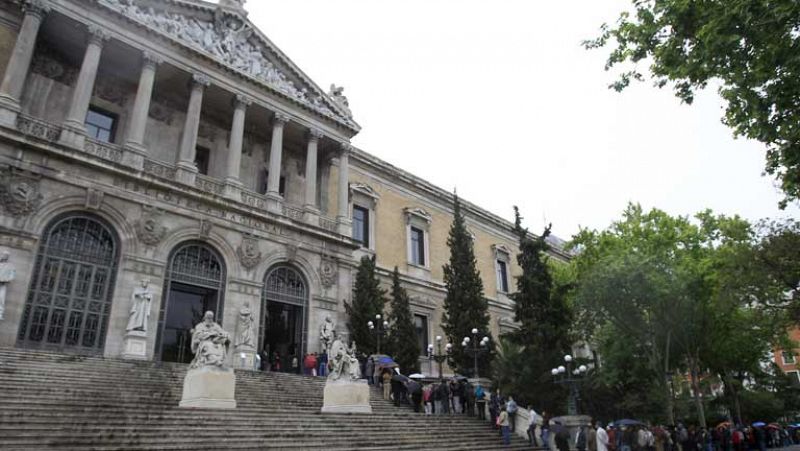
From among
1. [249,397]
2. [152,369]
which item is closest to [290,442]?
[249,397]

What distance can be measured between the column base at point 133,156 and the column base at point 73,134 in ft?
3.88

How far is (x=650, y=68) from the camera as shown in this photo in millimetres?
10352

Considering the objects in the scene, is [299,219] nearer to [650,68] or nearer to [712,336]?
[650,68]

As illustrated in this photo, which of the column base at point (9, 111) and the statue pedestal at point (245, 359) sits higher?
the column base at point (9, 111)

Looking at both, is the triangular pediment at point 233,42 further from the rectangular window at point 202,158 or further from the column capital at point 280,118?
the rectangular window at point 202,158

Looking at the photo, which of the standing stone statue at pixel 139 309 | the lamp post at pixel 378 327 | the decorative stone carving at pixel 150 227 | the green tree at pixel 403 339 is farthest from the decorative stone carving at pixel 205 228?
the green tree at pixel 403 339

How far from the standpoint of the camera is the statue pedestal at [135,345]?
14.7 meters

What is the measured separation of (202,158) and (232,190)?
337 centimetres

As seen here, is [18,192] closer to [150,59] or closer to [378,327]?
[150,59]

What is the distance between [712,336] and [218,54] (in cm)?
2343

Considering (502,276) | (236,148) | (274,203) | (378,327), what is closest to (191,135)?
(236,148)

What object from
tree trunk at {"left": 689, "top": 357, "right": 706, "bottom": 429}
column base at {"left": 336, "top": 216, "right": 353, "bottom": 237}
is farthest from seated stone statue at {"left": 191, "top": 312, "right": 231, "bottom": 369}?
tree trunk at {"left": 689, "top": 357, "right": 706, "bottom": 429}

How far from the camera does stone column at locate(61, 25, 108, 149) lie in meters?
15.5

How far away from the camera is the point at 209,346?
11438 millimetres
